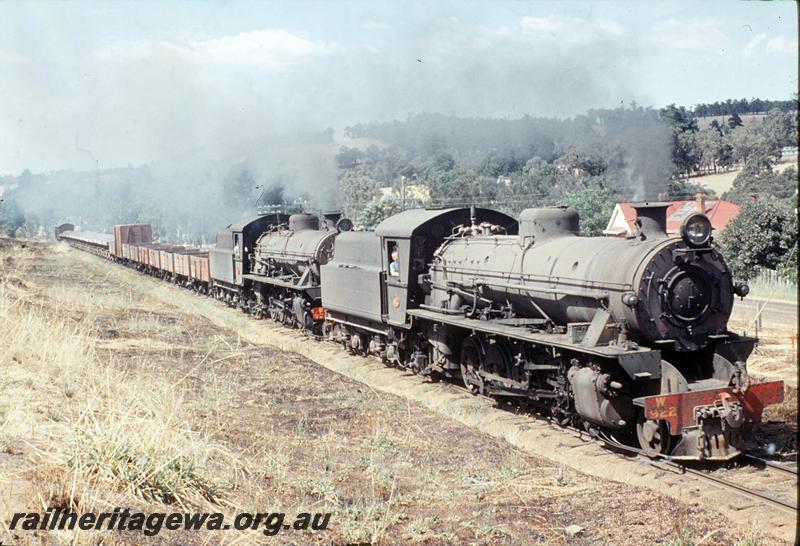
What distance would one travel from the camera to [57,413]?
29.1 feet

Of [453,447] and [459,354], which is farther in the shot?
[459,354]

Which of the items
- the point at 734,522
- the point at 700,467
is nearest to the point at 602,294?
the point at 700,467

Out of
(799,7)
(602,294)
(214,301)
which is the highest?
(799,7)

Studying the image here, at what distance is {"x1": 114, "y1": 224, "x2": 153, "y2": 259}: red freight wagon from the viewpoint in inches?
2095

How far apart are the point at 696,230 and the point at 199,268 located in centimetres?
2722

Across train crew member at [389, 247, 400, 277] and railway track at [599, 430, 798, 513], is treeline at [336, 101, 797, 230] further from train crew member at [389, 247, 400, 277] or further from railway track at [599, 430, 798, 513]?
railway track at [599, 430, 798, 513]

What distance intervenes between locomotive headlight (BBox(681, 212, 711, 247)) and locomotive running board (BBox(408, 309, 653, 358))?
1.63 m

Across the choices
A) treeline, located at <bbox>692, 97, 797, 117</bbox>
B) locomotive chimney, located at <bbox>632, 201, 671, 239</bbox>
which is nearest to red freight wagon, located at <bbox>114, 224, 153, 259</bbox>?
locomotive chimney, located at <bbox>632, 201, 671, 239</bbox>

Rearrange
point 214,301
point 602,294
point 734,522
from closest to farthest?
point 734,522, point 602,294, point 214,301

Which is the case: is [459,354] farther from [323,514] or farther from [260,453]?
[323,514]

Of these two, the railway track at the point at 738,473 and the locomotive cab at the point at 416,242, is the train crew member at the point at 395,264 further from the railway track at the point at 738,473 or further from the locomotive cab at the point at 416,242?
the railway track at the point at 738,473

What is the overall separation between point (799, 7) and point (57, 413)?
8.61 metres

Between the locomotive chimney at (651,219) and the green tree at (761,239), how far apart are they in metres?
29.0

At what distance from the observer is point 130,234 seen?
53.4 m
